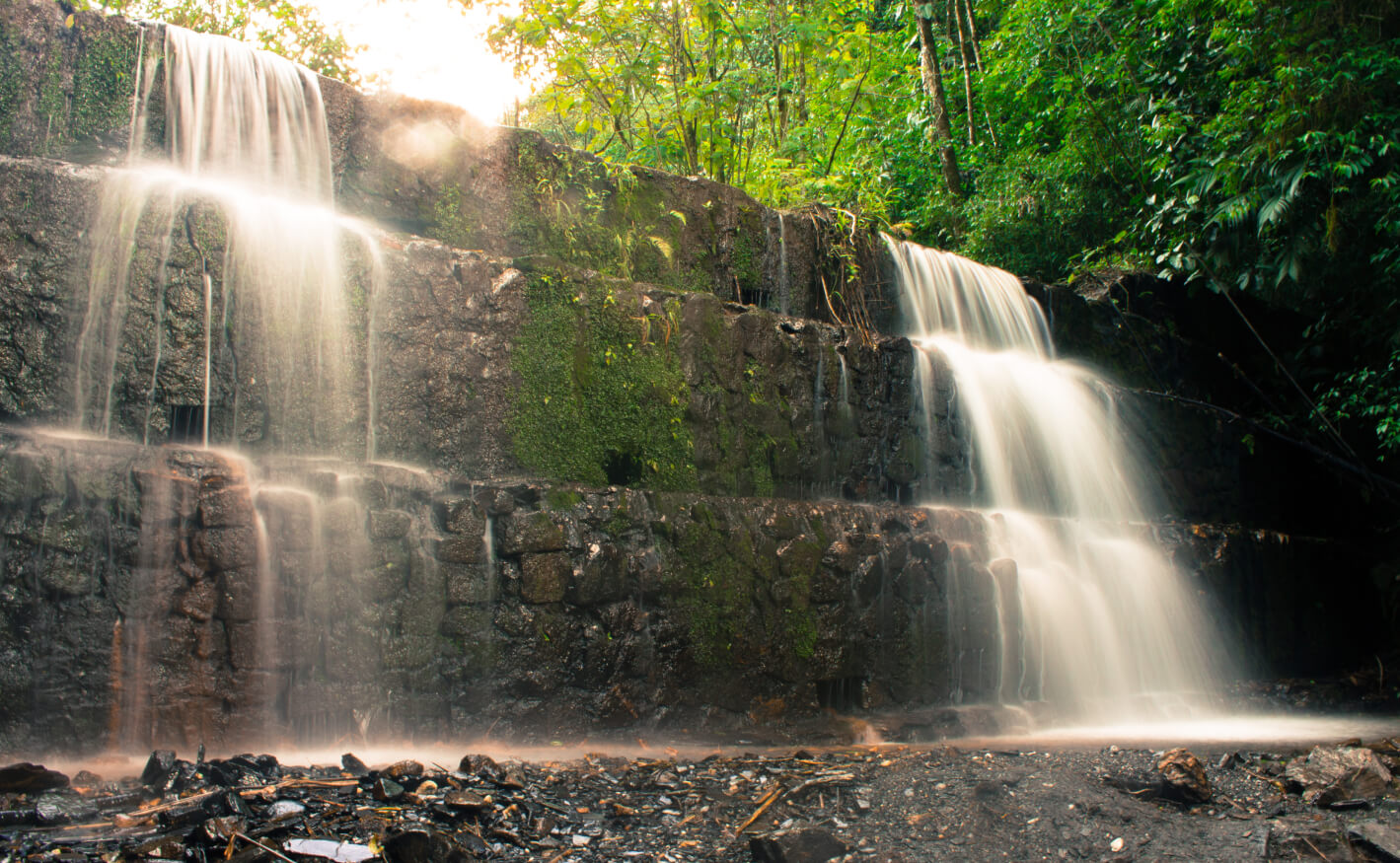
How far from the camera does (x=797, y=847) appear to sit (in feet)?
A: 12.2

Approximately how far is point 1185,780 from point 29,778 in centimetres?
545

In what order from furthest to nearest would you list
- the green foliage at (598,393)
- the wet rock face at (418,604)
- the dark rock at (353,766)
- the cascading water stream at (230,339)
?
the green foliage at (598,393) < the cascading water stream at (230,339) < the wet rock face at (418,604) < the dark rock at (353,766)

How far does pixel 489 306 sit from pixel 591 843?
357 centimetres

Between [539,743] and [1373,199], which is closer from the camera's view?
[539,743]

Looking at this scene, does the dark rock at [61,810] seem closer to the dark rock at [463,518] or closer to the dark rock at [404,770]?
the dark rock at [404,770]

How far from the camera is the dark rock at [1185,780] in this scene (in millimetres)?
4555

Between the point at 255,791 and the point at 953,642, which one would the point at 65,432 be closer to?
the point at 255,791

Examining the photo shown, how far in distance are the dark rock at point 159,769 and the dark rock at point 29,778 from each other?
311 millimetres

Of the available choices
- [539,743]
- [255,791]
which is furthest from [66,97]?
[539,743]

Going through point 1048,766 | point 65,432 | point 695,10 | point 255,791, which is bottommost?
point 1048,766

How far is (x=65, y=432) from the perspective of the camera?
15.5 ft

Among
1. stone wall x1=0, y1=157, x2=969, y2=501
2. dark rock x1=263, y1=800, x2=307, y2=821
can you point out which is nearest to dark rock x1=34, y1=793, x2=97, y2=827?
dark rock x1=263, y1=800, x2=307, y2=821

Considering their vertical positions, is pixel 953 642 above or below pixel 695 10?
below

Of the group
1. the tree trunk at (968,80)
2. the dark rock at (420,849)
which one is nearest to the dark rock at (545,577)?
the dark rock at (420,849)
